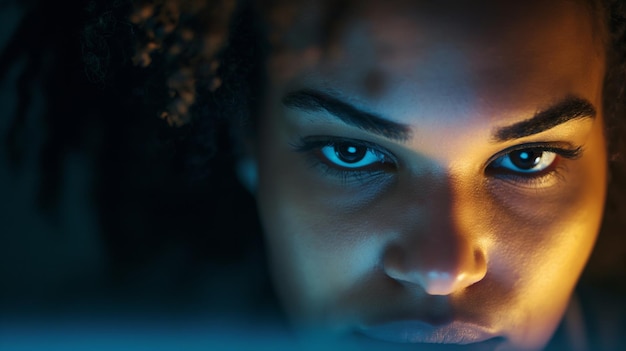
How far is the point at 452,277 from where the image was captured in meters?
0.82

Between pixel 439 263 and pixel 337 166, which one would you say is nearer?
pixel 439 263

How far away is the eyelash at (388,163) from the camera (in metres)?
0.88

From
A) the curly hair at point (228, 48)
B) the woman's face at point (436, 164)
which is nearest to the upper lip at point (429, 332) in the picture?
the woman's face at point (436, 164)

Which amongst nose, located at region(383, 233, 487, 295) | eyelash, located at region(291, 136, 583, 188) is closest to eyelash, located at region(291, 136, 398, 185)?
eyelash, located at region(291, 136, 583, 188)

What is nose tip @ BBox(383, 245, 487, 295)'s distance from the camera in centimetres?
82

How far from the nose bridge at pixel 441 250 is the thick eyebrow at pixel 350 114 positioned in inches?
3.7

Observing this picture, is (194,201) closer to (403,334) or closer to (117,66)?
(117,66)

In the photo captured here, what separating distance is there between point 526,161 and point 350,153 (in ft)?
0.80

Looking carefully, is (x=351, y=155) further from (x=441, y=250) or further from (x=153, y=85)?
(x=153, y=85)

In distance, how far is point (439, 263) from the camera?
2.68ft

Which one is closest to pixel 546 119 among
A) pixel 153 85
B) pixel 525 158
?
pixel 525 158

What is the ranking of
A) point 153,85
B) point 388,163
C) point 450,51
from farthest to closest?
point 153,85 → point 388,163 → point 450,51

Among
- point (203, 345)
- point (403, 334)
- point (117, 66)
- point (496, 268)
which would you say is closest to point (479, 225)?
point (496, 268)

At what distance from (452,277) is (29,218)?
0.72 meters
